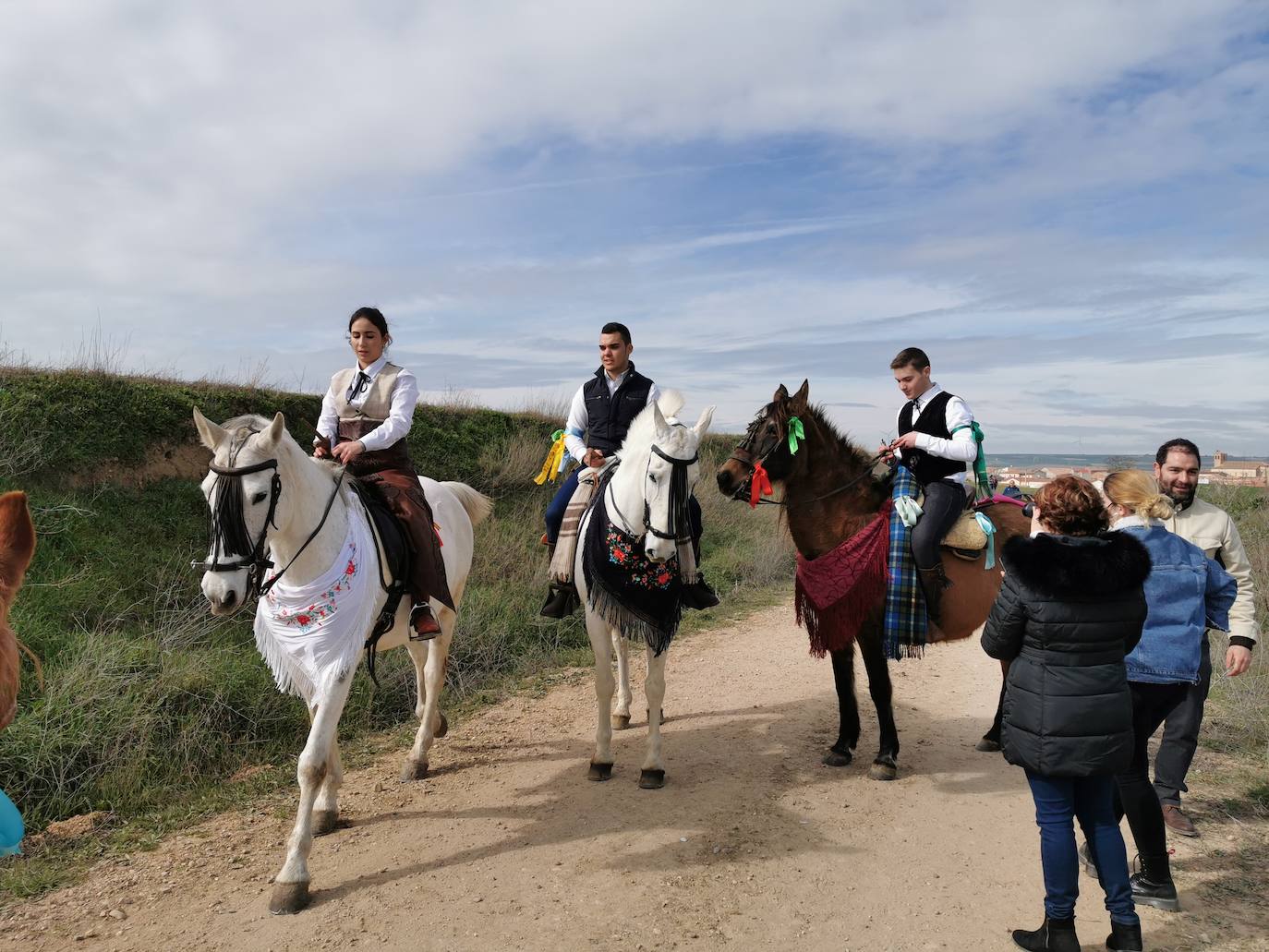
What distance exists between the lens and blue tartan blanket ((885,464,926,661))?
4.79 metres

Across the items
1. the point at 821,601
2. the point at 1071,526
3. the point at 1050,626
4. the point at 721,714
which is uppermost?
the point at 1071,526

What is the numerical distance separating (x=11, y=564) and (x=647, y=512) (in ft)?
10.6

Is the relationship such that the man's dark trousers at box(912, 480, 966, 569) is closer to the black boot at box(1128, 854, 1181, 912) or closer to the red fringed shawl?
the red fringed shawl

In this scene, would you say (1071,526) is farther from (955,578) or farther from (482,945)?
(482,945)

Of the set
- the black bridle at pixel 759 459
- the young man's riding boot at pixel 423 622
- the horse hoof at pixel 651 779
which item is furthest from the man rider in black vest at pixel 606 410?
the horse hoof at pixel 651 779

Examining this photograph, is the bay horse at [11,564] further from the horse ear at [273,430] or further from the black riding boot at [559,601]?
the black riding boot at [559,601]

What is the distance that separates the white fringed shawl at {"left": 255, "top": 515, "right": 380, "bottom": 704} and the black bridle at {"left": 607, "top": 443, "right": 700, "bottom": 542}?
158 centimetres

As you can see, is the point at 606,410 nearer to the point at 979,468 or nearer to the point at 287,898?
the point at 979,468

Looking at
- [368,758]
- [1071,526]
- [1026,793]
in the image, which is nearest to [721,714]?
[1026,793]

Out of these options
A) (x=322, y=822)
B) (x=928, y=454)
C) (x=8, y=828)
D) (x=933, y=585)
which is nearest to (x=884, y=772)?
(x=933, y=585)

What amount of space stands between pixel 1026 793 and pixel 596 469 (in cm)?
333

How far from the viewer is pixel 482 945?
10.3 feet

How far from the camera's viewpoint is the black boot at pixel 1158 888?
3.37 m

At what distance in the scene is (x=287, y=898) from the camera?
335cm
